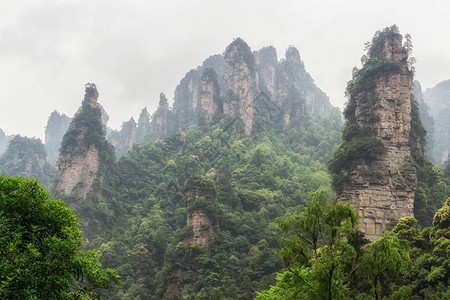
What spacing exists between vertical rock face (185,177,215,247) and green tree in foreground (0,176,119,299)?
30579 millimetres

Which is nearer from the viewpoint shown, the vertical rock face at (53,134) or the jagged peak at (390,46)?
the jagged peak at (390,46)

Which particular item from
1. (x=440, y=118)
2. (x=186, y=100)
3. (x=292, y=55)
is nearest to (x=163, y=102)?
(x=186, y=100)

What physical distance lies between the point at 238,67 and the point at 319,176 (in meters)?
41.6

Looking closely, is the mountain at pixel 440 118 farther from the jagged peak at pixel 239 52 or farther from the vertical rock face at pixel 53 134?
the vertical rock face at pixel 53 134

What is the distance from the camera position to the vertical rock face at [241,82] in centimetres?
8606

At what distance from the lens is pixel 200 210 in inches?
1711

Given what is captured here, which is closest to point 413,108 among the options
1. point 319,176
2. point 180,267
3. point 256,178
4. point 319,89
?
point 319,176

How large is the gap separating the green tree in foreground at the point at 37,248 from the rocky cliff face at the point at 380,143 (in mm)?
29491

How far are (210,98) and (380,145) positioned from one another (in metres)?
56.1

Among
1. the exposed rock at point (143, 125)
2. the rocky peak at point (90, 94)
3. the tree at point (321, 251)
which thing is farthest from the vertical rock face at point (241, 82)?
the tree at point (321, 251)

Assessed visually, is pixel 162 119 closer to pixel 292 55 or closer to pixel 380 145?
pixel 292 55

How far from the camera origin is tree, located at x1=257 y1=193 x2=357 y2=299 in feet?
34.1

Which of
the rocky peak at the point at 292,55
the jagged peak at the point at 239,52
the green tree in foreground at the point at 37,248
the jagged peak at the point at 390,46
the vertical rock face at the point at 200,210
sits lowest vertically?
the green tree in foreground at the point at 37,248

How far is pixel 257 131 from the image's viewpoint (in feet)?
279
